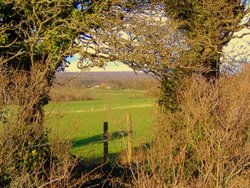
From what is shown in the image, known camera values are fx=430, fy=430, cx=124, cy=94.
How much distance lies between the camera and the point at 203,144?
878 centimetres

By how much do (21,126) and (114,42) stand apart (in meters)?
4.84

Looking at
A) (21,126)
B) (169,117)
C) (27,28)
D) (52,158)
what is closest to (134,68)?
(169,117)

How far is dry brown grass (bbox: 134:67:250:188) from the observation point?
24.2ft

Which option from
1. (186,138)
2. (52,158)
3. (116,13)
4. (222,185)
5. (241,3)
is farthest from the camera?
(241,3)

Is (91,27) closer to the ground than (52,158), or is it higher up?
higher up

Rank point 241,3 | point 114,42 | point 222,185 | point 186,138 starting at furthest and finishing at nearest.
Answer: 1. point 241,3
2. point 114,42
3. point 186,138
4. point 222,185

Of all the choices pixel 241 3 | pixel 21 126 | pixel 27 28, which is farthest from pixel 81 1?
pixel 241 3

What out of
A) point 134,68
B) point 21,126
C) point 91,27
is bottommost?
point 21,126

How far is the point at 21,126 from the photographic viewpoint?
24.3ft

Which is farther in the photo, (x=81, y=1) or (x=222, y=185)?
(x=81, y=1)

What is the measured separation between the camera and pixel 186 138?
974cm

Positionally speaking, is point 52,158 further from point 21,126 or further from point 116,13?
point 116,13

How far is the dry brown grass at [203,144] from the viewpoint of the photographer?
7367mm

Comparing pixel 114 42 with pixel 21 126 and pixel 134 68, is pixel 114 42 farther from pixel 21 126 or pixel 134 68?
pixel 21 126
